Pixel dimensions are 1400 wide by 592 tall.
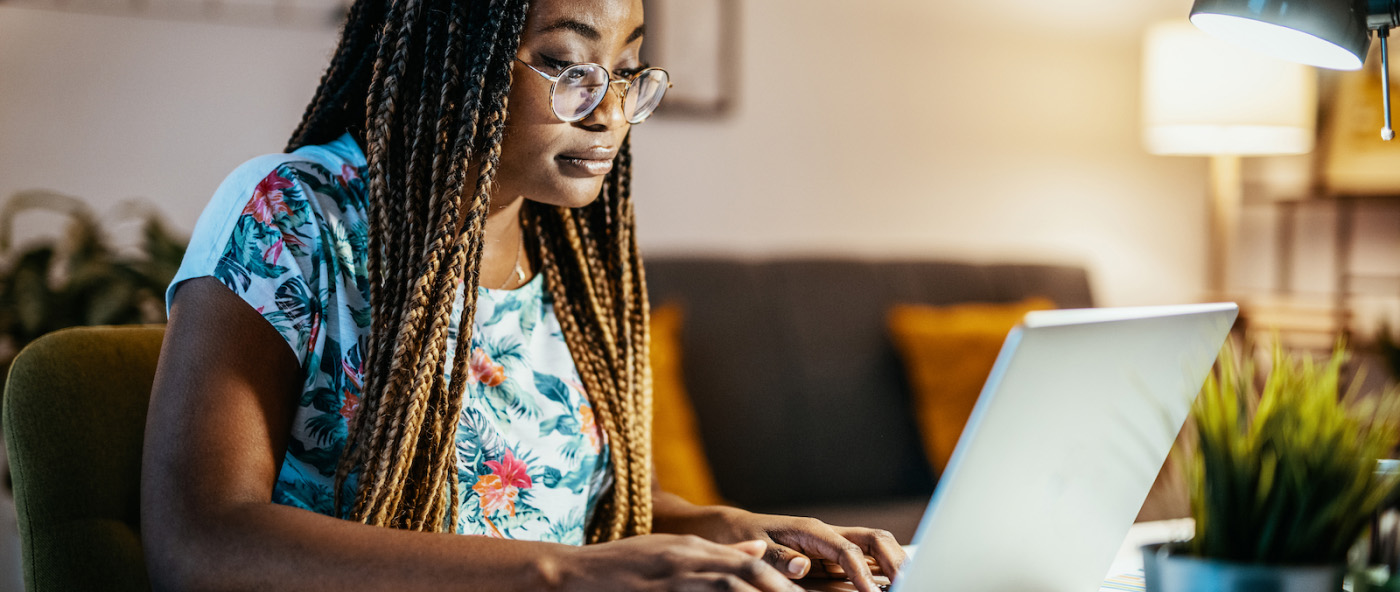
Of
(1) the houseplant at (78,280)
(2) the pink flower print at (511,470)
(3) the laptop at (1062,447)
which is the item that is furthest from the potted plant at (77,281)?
(3) the laptop at (1062,447)

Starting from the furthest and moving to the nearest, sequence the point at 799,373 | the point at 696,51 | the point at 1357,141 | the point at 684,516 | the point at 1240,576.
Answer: the point at 1357,141 → the point at 696,51 → the point at 799,373 → the point at 684,516 → the point at 1240,576

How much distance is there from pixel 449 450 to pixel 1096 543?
540 mm

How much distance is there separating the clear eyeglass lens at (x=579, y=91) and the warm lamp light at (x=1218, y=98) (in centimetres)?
236

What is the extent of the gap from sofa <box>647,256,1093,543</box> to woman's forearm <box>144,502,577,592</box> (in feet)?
5.27

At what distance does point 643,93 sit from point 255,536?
0.56 meters

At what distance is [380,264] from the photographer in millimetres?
958

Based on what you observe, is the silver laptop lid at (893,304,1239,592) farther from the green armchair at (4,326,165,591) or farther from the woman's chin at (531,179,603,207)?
the green armchair at (4,326,165,591)

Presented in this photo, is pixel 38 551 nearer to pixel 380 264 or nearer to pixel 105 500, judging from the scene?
pixel 105 500

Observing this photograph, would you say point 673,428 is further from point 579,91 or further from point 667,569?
point 667,569

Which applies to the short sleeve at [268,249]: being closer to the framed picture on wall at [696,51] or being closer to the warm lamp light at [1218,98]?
the framed picture on wall at [696,51]

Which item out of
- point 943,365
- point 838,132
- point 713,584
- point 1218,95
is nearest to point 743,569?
point 713,584

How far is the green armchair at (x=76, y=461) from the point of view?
0.87 metres

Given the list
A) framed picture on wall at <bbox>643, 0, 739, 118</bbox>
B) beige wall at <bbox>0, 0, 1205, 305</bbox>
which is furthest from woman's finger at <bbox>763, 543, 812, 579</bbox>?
framed picture on wall at <bbox>643, 0, 739, 118</bbox>

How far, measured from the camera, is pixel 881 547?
35.9 inches
